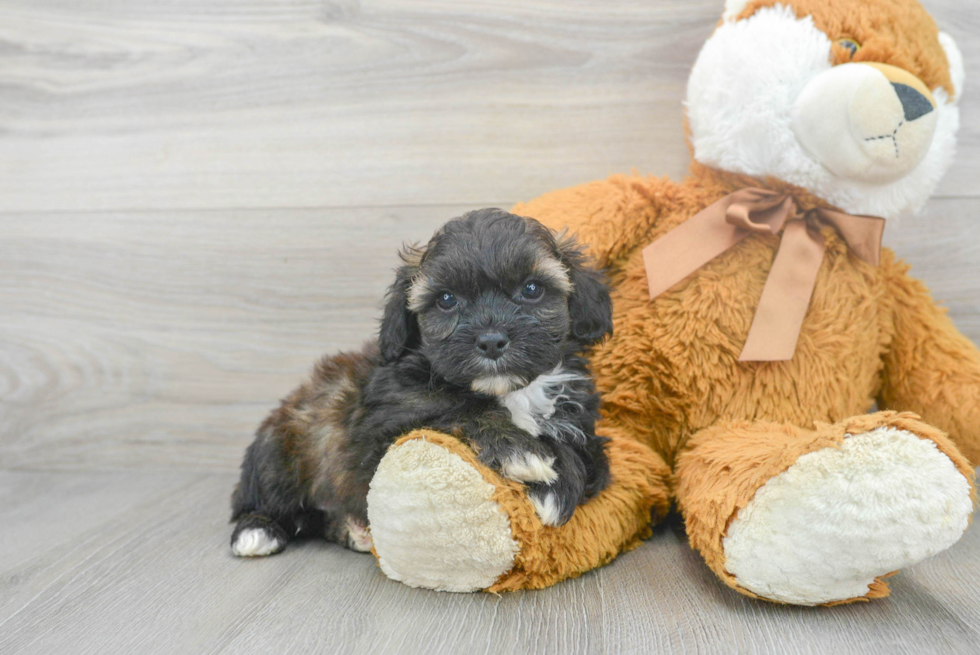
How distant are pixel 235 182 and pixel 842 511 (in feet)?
6.21

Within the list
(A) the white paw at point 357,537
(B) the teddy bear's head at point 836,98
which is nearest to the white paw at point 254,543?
(A) the white paw at point 357,537

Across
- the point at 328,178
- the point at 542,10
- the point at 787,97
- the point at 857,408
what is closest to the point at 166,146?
the point at 328,178

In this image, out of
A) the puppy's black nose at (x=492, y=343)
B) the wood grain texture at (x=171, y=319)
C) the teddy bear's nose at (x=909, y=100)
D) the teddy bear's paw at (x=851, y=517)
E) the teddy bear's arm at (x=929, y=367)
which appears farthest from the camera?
the wood grain texture at (x=171, y=319)

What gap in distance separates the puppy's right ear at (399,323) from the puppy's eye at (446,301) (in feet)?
0.30

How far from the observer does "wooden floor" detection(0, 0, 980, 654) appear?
80.3 inches

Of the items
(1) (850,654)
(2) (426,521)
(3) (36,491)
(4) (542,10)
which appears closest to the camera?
(1) (850,654)

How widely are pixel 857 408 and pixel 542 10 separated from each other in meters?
1.38

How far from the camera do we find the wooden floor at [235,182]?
2039 millimetres

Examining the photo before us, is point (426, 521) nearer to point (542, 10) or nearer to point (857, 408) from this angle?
point (857, 408)

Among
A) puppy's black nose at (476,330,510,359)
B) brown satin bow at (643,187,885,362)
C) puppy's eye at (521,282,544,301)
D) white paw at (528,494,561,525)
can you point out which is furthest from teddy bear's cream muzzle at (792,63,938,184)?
white paw at (528,494,561,525)

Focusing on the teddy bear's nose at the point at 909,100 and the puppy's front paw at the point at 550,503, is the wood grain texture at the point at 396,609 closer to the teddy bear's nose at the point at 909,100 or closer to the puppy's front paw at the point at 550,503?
the puppy's front paw at the point at 550,503

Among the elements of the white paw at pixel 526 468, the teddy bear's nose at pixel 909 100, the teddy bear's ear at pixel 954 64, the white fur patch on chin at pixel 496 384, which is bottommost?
the white paw at pixel 526 468

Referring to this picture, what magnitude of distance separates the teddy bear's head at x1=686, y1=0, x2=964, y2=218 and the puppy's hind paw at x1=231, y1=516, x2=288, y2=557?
1.35 meters

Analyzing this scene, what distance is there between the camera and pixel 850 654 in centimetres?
110
